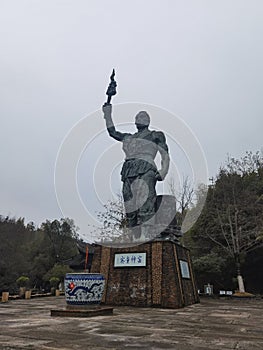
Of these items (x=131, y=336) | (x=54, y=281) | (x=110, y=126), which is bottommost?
(x=131, y=336)

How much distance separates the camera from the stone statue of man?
34.9 ft

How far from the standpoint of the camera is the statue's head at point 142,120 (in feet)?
37.6

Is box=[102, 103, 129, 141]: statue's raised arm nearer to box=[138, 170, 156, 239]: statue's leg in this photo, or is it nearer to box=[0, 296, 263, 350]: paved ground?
box=[138, 170, 156, 239]: statue's leg

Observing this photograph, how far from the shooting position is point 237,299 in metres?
15.1

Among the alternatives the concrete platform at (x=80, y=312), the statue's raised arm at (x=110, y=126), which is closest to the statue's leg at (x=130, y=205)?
the statue's raised arm at (x=110, y=126)

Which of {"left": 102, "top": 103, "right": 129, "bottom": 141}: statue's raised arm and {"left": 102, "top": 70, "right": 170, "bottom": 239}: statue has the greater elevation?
{"left": 102, "top": 103, "right": 129, "bottom": 141}: statue's raised arm

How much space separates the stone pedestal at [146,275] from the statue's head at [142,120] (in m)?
3.93

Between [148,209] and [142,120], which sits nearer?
[148,209]

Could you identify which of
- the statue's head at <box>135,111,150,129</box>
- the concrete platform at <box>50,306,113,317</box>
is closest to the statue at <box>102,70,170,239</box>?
the statue's head at <box>135,111,150,129</box>

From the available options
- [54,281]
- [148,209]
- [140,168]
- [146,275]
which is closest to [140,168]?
[140,168]

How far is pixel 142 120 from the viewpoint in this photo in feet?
37.6

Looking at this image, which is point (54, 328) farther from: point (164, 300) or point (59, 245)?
point (59, 245)

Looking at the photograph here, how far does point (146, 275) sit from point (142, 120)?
16.3ft

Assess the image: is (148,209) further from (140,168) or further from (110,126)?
(110,126)
